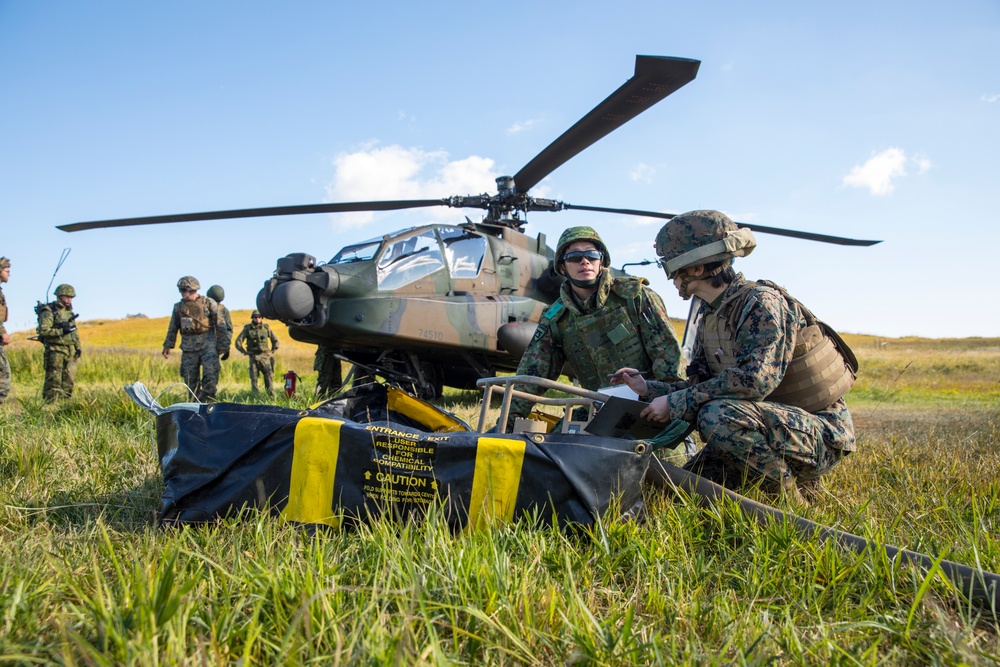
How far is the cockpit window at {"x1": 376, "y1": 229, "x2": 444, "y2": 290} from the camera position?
6219 millimetres

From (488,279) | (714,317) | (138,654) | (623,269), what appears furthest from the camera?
(623,269)

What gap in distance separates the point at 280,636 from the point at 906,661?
150 centimetres

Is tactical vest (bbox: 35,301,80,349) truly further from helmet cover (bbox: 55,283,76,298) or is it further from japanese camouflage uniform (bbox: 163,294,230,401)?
japanese camouflage uniform (bbox: 163,294,230,401)

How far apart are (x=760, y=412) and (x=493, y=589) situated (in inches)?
61.7

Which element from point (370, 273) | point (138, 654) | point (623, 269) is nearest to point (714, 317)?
point (138, 654)

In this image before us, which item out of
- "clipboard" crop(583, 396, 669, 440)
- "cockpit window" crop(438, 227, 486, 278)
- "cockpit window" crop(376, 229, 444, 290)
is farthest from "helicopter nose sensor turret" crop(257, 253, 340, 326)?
"clipboard" crop(583, 396, 669, 440)

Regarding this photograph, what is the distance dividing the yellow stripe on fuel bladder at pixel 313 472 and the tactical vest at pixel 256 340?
1011 cm

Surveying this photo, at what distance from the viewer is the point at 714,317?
3059 mm

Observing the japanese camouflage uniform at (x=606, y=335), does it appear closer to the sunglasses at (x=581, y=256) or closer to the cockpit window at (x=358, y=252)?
the sunglasses at (x=581, y=256)

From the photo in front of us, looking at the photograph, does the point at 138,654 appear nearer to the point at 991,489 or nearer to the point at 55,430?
the point at 991,489

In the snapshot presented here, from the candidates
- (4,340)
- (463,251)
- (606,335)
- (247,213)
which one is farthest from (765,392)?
(4,340)

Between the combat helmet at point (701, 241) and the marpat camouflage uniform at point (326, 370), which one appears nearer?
the combat helmet at point (701, 241)

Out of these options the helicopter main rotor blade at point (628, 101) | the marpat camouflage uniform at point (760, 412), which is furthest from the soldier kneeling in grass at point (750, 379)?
the helicopter main rotor blade at point (628, 101)

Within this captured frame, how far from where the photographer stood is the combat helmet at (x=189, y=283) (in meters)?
8.78
